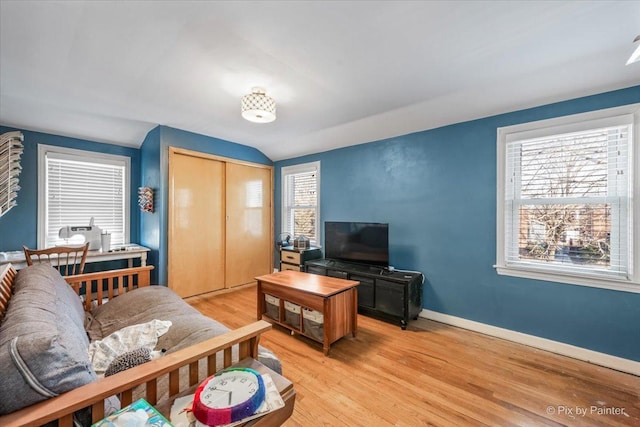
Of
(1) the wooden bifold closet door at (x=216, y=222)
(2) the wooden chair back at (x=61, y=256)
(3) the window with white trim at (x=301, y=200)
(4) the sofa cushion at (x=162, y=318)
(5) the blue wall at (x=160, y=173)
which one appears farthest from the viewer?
(3) the window with white trim at (x=301, y=200)

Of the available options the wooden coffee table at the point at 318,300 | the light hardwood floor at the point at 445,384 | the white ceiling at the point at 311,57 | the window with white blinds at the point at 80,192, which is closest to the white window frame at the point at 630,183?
the white ceiling at the point at 311,57

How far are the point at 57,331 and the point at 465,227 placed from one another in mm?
3186

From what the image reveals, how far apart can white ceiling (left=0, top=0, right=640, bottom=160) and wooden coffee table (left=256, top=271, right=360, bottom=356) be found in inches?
73.3

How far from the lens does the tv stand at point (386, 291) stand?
275cm

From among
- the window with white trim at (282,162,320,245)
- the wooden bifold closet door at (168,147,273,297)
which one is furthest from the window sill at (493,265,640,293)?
the wooden bifold closet door at (168,147,273,297)

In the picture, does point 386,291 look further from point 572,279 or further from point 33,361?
point 33,361

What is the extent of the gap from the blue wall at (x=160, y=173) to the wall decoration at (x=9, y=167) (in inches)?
47.2

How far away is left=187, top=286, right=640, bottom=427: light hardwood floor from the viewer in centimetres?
158

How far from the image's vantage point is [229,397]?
0.89 metres

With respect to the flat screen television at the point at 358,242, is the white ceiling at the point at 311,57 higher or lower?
higher

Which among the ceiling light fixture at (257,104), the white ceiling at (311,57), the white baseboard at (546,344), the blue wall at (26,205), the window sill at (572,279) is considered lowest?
the white baseboard at (546,344)

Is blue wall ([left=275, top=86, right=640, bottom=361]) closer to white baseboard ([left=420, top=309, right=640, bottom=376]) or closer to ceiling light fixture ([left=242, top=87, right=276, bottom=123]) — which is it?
white baseboard ([left=420, top=309, right=640, bottom=376])


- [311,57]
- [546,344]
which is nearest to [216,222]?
[311,57]

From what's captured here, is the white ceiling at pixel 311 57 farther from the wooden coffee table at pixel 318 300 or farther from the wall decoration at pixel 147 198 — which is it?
the wooden coffee table at pixel 318 300
